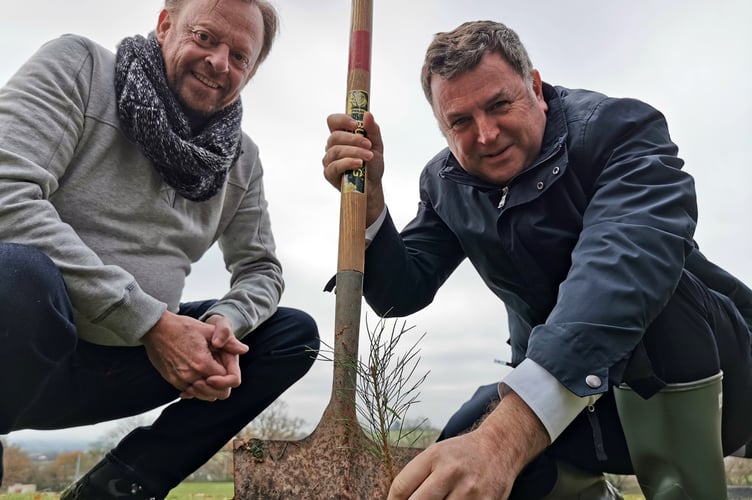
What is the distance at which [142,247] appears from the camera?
269 centimetres

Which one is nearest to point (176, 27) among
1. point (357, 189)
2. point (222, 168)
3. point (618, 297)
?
point (222, 168)

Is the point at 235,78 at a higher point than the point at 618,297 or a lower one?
higher

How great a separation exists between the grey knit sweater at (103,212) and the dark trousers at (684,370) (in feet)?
4.66

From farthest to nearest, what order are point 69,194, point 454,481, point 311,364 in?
point 311,364
point 69,194
point 454,481

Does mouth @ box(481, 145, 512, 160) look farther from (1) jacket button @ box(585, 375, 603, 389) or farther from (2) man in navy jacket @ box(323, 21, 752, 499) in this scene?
(1) jacket button @ box(585, 375, 603, 389)

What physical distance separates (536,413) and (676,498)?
761 millimetres

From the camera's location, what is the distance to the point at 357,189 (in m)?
2.63

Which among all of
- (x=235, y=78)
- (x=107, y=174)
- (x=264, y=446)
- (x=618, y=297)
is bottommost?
(x=264, y=446)

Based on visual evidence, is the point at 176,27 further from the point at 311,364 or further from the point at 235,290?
the point at 311,364

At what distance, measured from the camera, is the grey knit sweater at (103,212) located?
2.22 metres

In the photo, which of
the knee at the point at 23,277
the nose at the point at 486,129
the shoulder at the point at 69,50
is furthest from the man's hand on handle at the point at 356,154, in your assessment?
the knee at the point at 23,277

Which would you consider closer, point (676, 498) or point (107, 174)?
point (676, 498)

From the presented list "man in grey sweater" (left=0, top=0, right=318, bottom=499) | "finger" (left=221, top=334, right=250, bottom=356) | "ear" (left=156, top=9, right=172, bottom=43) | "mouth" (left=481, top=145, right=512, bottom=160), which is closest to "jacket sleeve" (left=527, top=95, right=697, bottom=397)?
"mouth" (left=481, top=145, right=512, bottom=160)

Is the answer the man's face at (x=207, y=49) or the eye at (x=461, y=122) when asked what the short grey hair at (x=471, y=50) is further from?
the man's face at (x=207, y=49)
